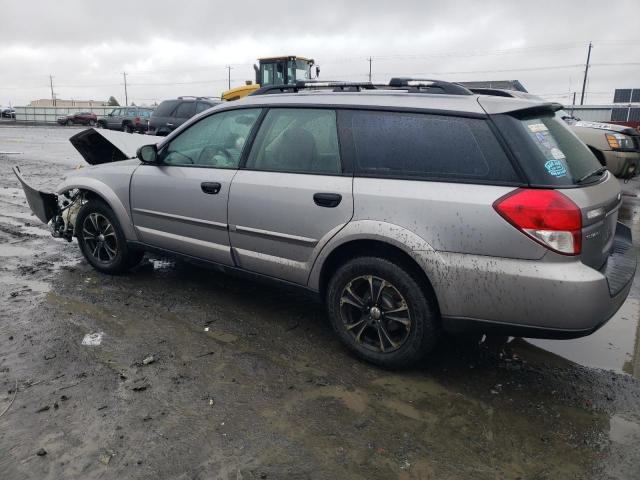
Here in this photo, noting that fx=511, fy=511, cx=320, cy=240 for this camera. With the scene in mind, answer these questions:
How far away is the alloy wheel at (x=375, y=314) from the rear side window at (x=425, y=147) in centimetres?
72

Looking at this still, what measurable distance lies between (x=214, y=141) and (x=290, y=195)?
42.2 inches

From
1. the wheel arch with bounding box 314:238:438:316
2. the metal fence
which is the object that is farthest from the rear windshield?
the metal fence

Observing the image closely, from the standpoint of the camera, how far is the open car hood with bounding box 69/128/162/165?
564 cm

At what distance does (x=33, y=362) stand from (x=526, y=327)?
3.06 m

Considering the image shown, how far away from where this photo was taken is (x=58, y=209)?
18.2 feet

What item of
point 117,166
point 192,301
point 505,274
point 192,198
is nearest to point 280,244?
point 192,198

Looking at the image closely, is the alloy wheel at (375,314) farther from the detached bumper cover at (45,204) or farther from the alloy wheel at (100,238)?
the detached bumper cover at (45,204)

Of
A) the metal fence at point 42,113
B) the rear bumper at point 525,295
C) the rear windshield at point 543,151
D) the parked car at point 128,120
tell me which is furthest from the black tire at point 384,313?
the metal fence at point 42,113

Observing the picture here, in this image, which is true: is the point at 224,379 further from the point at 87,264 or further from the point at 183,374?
the point at 87,264

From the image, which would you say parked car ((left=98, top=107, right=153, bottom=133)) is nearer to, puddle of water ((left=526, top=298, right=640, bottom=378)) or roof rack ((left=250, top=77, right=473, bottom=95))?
roof rack ((left=250, top=77, right=473, bottom=95))

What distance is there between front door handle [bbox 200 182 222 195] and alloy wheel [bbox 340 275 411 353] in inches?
51.3

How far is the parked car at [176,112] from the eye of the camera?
16625 mm

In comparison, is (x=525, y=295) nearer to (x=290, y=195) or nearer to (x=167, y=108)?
(x=290, y=195)

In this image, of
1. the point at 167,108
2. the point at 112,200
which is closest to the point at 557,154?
the point at 112,200
